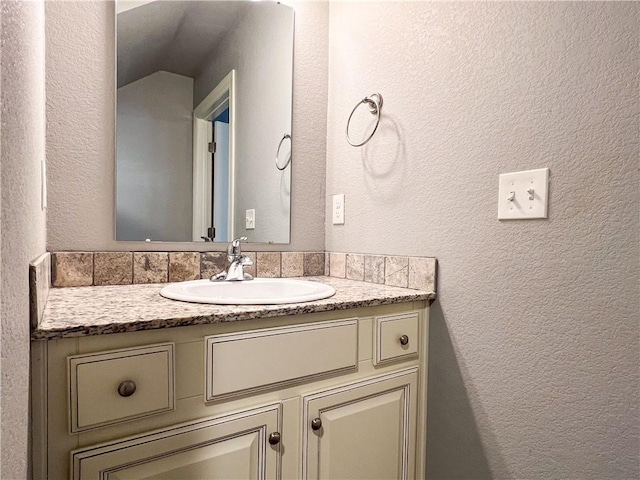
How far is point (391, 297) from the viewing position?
1027mm

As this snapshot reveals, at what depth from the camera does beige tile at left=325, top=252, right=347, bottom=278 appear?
4.73ft

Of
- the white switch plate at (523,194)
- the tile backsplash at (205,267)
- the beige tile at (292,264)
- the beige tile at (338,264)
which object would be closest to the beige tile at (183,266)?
the tile backsplash at (205,267)

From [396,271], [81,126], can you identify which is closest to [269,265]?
[396,271]

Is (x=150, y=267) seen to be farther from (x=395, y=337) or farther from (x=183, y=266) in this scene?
(x=395, y=337)

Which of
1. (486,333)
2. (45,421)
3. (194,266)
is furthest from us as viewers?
(194,266)

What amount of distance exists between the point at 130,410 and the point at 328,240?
97cm

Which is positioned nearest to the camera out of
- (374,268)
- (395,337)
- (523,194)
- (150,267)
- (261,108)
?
(523,194)

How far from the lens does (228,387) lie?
0.79 meters

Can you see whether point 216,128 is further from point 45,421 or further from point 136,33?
point 45,421

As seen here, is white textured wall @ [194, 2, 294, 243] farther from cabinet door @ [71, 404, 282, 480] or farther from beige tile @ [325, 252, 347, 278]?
cabinet door @ [71, 404, 282, 480]

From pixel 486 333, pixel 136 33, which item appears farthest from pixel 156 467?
pixel 136 33

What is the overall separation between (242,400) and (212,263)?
0.58 metres

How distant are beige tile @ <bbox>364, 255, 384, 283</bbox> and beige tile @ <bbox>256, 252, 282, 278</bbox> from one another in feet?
1.06

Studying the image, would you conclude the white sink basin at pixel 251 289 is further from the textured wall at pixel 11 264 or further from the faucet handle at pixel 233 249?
the textured wall at pixel 11 264
